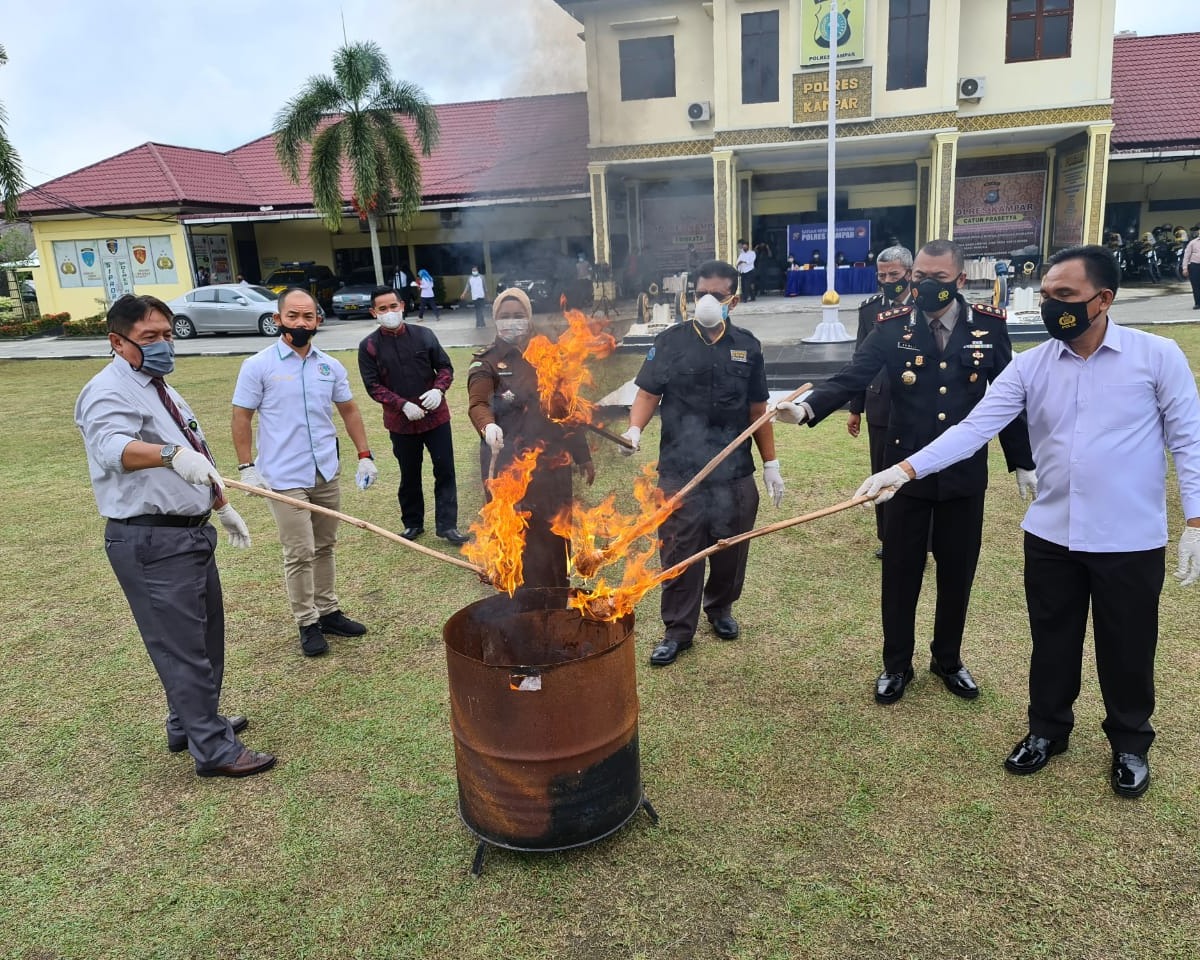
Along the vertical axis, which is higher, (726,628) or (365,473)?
(365,473)

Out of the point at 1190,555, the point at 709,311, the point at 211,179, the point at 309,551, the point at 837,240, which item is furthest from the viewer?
the point at 211,179

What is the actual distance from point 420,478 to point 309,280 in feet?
74.1

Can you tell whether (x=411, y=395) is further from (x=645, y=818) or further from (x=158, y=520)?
(x=645, y=818)

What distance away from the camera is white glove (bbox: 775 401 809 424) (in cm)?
388

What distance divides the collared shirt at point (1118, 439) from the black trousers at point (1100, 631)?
3.7 inches

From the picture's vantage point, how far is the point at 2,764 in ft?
12.5

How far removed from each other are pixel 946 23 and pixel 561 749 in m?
22.2

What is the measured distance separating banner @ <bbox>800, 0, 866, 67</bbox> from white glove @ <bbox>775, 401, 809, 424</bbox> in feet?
64.1

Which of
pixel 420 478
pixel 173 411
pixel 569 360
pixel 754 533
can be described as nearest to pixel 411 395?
pixel 420 478

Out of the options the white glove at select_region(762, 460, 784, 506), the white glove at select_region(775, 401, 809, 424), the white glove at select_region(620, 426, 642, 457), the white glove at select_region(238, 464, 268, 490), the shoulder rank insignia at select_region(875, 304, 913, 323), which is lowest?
the white glove at select_region(762, 460, 784, 506)

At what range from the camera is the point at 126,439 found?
3.29m

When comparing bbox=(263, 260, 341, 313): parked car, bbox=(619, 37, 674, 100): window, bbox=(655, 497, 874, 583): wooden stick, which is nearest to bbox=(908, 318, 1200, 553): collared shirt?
bbox=(655, 497, 874, 583): wooden stick

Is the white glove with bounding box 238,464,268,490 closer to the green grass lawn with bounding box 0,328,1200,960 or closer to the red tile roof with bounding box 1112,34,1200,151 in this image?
the green grass lawn with bounding box 0,328,1200,960

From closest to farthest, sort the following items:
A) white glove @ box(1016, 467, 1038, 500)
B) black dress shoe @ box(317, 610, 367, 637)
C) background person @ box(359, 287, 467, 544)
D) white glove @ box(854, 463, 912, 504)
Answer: white glove @ box(854, 463, 912, 504) → white glove @ box(1016, 467, 1038, 500) → black dress shoe @ box(317, 610, 367, 637) → background person @ box(359, 287, 467, 544)
